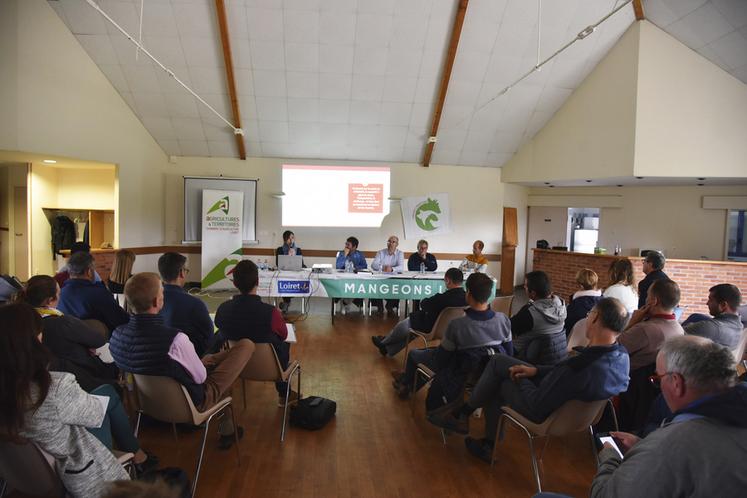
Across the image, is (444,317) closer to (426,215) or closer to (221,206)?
(426,215)

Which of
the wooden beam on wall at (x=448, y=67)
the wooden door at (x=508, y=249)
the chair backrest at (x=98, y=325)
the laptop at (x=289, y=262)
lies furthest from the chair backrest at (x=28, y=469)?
the wooden door at (x=508, y=249)

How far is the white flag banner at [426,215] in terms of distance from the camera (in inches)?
365

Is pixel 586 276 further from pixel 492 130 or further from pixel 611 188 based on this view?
pixel 611 188

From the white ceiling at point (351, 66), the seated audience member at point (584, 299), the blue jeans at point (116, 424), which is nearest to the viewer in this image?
the blue jeans at point (116, 424)

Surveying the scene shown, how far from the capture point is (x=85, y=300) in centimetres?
319

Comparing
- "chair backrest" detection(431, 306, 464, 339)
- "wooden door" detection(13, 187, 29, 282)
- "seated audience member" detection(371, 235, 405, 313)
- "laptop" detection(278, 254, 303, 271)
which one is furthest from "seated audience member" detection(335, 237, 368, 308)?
"wooden door" detection(13, 187, 29, 282)

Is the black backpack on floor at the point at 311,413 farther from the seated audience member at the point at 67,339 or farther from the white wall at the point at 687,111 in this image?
the white wall at the point at 687,111

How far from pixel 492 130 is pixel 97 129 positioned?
22.1ft

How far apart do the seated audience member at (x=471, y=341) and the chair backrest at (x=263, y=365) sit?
3.51 ft

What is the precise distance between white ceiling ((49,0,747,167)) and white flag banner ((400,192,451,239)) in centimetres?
97

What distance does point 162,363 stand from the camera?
7.26ft

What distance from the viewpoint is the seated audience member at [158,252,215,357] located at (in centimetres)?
308

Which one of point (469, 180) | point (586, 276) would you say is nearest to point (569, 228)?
point (469, 180)

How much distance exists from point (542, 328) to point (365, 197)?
618 cm
